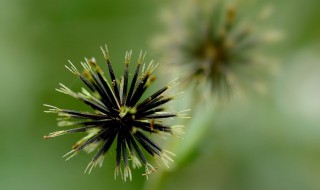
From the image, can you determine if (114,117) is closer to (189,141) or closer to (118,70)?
(189,141)

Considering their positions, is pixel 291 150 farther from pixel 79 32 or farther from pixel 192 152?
pixel 79 32

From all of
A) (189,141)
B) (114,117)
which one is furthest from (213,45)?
(114,117)

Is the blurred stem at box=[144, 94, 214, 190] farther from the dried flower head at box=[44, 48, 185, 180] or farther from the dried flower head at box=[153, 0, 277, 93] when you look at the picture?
the dried flower head at box=[44, 48, 185, 180]

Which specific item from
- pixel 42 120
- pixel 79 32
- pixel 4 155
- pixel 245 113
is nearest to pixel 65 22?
pixel 79 32

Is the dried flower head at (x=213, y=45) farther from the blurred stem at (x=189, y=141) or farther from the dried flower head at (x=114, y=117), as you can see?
the dried flower head at (x=114, y=117)

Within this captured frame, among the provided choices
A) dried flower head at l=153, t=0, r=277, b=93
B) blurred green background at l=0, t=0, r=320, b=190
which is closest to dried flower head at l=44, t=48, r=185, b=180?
dried flower head at l=153, t=0, r=277, b=93
